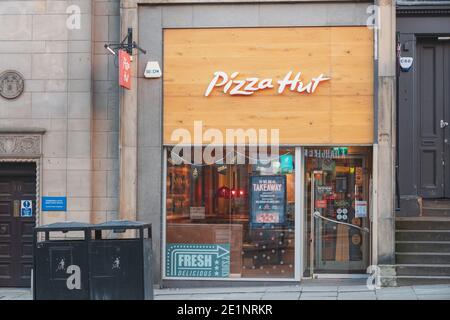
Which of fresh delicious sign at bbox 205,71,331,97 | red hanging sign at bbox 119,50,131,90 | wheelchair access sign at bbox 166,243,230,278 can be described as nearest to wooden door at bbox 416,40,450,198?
fresh delicious sign at bbox 205,71,331,97

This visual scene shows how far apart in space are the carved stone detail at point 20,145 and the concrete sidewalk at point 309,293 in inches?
99.2

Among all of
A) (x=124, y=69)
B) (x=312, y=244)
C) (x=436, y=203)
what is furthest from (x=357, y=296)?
(x=124, y=69)

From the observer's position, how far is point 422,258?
12555 mm

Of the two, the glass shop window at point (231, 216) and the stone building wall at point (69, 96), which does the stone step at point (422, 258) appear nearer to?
the glass shop window at point (231, 216)

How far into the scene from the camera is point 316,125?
12.9 m

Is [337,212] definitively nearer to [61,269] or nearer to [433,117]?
[433,117]

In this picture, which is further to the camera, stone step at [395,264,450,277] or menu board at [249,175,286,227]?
menu board at [249,175,286,227]

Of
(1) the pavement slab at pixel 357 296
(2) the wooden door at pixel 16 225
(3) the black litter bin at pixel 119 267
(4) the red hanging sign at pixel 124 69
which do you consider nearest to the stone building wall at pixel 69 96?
(2) the wooden door at pixel 16 225

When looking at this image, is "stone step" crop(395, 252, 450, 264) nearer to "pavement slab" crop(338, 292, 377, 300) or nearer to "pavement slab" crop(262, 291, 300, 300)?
"pavement slab" crop(338, 292, 377, 300)

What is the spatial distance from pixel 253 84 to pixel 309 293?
375 centimetres

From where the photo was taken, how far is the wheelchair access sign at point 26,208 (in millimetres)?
13609

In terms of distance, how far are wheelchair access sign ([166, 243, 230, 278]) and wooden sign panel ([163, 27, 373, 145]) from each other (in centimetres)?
196

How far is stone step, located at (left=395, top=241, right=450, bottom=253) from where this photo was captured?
41.8 feet

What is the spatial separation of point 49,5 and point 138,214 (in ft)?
13.8
